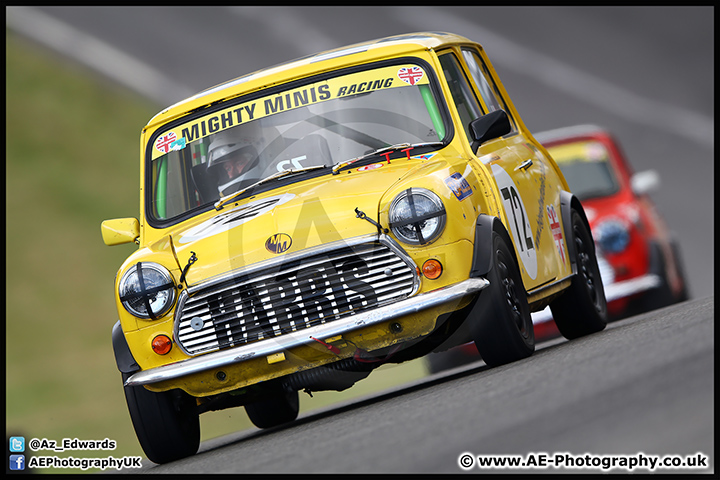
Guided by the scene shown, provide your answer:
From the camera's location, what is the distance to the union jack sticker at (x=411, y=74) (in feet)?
23.8

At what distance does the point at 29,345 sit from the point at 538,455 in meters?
14.4

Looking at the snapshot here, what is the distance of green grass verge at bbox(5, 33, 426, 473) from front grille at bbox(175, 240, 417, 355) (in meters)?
5.93

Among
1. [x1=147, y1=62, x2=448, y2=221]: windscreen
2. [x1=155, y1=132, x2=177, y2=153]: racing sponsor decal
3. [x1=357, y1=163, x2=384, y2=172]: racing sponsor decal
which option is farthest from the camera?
[x1=155, y1=132, x2=177, y2=153]: racing sponsor decal

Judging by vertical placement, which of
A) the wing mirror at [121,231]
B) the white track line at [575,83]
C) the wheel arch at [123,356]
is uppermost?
the white track line at [575,83]

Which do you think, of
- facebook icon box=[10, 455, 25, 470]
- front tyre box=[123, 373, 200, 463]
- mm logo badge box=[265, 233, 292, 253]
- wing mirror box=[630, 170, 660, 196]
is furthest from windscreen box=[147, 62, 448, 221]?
wing mirror box=[630, 170, 660, 196]

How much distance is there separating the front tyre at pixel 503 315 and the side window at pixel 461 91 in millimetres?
1063

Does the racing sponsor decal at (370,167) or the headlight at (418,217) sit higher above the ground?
the racing sponsor decal at (370,167)

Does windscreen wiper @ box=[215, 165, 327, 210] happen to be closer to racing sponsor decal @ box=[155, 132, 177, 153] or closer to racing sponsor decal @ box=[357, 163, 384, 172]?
racing sponsor decal @ box=[357, 163, 384, 172]

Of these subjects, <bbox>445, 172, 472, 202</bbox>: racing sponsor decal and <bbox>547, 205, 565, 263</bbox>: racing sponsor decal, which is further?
<bbox>547, 205, 565, 263</bbox>: racing sponsor decal

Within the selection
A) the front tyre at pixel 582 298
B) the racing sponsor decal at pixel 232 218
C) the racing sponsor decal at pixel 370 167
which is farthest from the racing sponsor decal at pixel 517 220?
the racing sponsor decal at pixel 232 218

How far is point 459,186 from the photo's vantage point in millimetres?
6367

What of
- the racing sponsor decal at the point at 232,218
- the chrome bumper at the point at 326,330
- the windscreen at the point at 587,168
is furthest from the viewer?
the windscreen at the point at 587,168

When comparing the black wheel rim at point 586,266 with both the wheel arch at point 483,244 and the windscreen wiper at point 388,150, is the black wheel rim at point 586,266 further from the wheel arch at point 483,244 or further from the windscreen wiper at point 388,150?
the wheel arch at point 483,244

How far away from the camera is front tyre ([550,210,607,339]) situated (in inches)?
316
